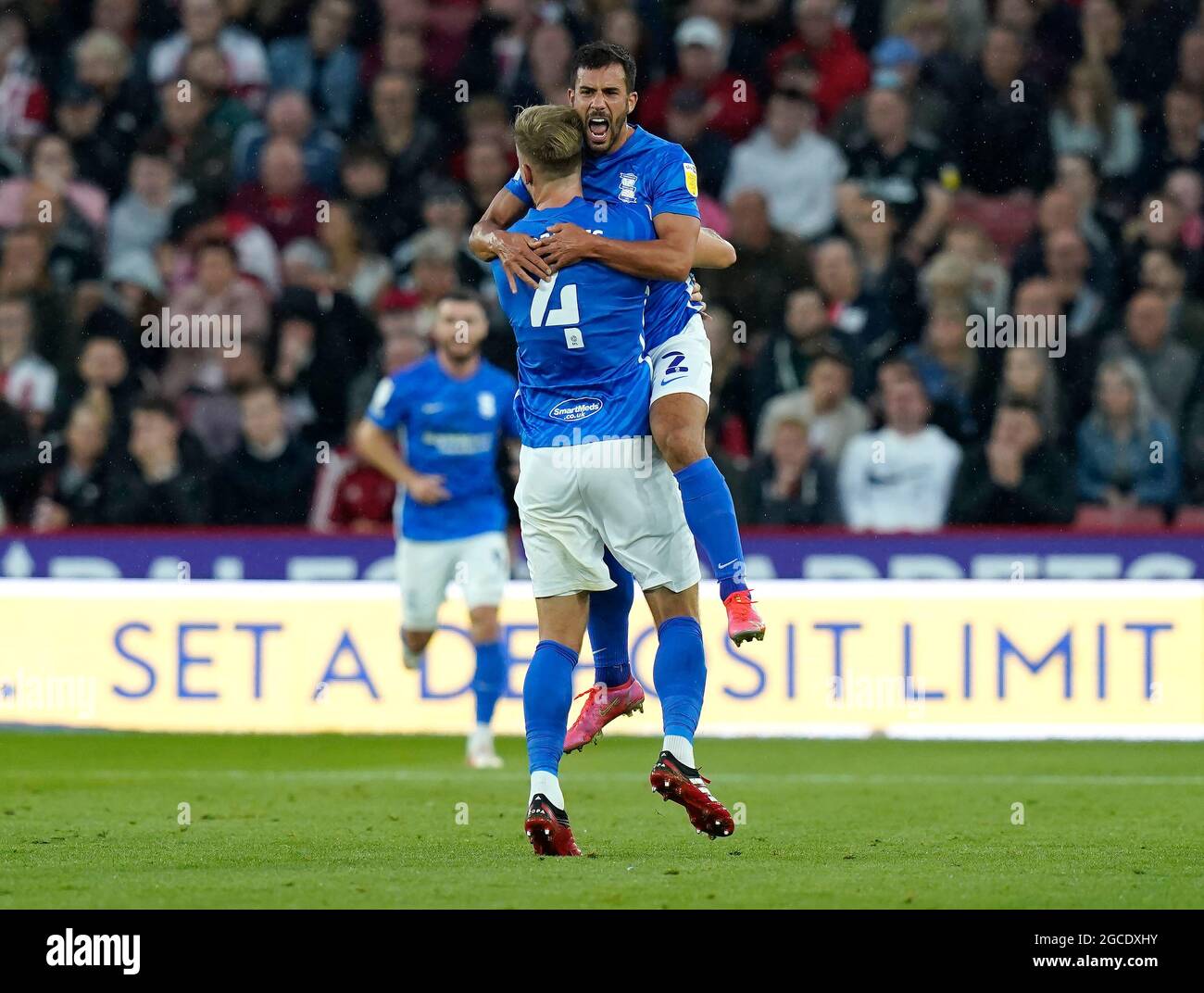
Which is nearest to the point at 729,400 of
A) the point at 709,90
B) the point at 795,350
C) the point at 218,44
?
the point at 795,350

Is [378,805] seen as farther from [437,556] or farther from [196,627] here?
[196,627]

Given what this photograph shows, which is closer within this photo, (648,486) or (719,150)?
(648,486)

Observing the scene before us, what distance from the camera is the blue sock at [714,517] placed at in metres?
6.85

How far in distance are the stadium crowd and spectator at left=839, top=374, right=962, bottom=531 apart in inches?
0.7

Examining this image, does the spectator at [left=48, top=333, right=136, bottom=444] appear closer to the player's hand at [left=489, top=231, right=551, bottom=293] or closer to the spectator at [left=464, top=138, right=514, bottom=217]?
the spectator at [left=464, top=138, right=514, bottom=217]

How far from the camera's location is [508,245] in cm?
673

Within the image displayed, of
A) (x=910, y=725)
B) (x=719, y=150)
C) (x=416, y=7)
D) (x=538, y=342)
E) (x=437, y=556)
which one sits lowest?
(x=910, y=725)

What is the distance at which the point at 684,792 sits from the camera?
6520 millimetres

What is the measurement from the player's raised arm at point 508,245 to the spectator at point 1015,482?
237 inches

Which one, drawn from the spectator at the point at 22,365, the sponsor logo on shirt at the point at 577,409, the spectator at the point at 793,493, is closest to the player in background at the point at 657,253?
the sponsor logo on shirt at the point at 577,409

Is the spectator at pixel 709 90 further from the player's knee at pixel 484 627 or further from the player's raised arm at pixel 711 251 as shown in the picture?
the player's raised arm at pixel 711 251

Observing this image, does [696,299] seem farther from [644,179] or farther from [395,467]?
[395,467]

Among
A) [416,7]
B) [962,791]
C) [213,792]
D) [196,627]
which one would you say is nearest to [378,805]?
[213,792]

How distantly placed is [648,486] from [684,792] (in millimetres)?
954
